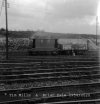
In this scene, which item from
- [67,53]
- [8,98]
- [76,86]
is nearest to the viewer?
[8,98]

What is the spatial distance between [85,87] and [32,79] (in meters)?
2.90

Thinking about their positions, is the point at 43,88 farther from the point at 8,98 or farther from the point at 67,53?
the point at 67,53

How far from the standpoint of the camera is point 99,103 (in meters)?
6.45

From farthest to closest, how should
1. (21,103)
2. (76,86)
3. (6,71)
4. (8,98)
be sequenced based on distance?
(6,71) < (76,86) < (8,98) < (21,103)

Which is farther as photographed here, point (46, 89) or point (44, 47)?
point (44, 47)

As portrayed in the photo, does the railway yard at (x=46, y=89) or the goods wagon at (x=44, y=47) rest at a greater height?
the goods wagon at (x=44, y=47)

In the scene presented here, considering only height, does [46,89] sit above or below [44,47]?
below

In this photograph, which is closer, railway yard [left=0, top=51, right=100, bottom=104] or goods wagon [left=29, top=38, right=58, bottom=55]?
railway yard [left=0, top=51, right=100, bottom=104]

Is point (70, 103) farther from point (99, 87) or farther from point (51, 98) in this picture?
point (99, 87)

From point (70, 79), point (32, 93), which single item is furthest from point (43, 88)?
point (70, 79)

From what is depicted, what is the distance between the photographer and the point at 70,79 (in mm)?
10055

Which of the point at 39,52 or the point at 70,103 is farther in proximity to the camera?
the point at 39,52

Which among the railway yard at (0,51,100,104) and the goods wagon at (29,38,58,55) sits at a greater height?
the goods wagon at (29,38,58,55)

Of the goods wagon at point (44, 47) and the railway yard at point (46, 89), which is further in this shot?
the goods wagon at point (44, 47)
